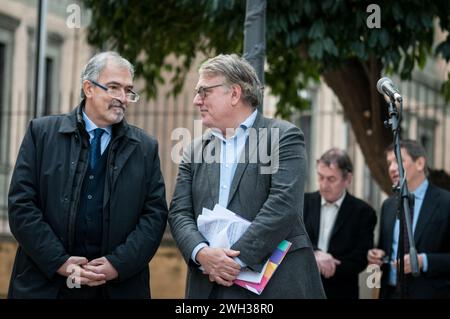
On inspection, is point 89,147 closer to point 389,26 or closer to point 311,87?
point 389,26

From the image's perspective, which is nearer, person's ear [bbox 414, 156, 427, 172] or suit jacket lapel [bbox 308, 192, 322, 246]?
person's ear [bbox 414, 156, 427, 172]

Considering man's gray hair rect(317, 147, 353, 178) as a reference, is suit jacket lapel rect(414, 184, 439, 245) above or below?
below

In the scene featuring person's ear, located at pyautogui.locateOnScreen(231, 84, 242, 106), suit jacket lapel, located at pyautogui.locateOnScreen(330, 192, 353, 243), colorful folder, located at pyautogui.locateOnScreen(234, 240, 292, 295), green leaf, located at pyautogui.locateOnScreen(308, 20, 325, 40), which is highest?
green leaf, located at pyautogui.locateOnScreen(308, 20, 325, 40)

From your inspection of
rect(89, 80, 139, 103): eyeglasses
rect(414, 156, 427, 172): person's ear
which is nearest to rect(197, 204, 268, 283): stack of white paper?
rect(89, 80, 139, 103): eyeglasses

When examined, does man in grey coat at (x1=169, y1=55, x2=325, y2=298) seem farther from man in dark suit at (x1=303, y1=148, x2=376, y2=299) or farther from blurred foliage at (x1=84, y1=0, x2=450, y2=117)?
blurred foliage at (x1=84, y1=0, x2=450, y2=117)

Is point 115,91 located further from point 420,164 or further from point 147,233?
point 420,164

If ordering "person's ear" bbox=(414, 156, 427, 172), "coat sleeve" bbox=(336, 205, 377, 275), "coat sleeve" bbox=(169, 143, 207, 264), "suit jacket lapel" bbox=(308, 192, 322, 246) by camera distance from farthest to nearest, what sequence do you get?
"suit jacket lapel" bbox=(308, 192, 322, 246)
"coat sleeve" bbox=(336, 205, 377, 275)
"person's ear" bbox=(414, 156, 427, 172)
"coat sleeve" bbox=(169, 143, 207, 264)

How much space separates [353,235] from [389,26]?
1.86 m

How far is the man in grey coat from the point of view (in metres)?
5.14

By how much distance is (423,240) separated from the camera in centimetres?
734

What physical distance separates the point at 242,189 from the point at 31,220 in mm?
1129

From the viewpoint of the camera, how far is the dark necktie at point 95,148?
554 centimetres

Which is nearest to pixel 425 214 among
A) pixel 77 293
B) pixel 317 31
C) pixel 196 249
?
pixel 317 31

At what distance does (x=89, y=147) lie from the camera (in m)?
5.55
